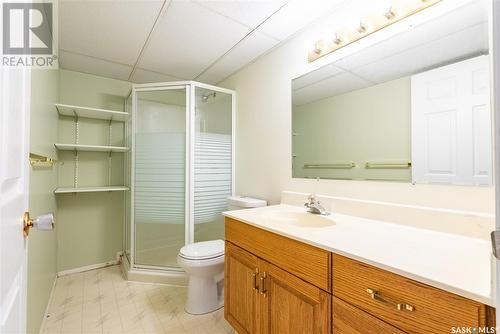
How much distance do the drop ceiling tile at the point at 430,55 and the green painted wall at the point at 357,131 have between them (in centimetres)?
6

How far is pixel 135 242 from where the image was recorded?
7.89 feet

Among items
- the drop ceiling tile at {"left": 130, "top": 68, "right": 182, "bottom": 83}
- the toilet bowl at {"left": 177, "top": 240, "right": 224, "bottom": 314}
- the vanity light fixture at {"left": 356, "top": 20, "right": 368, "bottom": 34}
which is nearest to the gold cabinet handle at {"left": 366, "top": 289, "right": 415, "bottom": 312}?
the toilet bowl at {"left": 177, "top": 240, "right": 224, "bottom": 314}

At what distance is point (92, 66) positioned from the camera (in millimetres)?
2389

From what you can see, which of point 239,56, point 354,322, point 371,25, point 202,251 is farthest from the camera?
point 239,56

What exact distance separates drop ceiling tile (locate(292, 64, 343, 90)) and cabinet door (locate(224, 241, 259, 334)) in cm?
129

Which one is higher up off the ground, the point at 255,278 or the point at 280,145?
the point at 280,145

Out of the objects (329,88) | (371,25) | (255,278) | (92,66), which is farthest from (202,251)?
(92,66)

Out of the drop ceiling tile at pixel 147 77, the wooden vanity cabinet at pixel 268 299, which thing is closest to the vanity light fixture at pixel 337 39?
the wooden vanity cabinet at pixel 268 299

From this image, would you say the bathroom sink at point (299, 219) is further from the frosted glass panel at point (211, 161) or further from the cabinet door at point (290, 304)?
the frosted glass panel at point (211, 161)

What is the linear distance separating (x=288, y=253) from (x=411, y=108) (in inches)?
38.4

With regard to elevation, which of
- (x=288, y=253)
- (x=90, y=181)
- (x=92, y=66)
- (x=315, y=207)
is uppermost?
(x=92, y=66)

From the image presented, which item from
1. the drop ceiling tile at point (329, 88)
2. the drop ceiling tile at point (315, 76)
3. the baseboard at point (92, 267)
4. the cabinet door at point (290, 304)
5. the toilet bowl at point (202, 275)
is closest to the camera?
the cabinet door at point (290, 304)

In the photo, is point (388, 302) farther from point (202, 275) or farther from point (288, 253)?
point (202, 275)

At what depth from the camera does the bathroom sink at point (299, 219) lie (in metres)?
1.44
